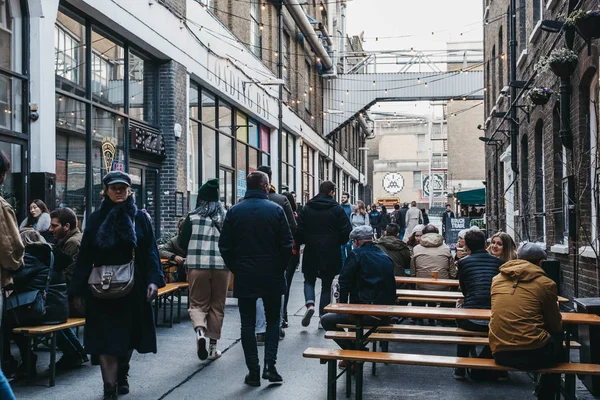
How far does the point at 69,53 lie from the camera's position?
1167cm

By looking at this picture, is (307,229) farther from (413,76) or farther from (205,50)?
(413,76)

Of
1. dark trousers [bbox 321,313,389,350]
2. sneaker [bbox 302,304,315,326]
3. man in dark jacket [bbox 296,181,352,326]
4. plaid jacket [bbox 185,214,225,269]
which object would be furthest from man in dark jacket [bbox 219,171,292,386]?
man in dark jacket [bbox 296,181,352,326]

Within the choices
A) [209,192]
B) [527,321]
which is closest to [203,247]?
[209,192]

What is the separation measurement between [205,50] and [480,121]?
116 feet

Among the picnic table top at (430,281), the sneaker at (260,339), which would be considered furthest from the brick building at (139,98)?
the picnic table top at (430,281)

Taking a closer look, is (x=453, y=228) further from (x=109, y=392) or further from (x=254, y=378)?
(x=109, y=392)

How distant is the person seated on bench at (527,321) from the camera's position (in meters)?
5.68

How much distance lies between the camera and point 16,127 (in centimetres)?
1004

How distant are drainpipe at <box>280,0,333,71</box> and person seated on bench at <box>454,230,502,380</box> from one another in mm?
20142

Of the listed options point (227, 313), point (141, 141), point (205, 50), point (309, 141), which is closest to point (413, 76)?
point (309, 141)

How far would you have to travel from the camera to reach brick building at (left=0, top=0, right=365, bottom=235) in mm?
10195

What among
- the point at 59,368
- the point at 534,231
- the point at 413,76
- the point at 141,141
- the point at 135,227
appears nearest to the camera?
the point at 135,227

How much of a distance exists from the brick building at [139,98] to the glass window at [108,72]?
0.02m

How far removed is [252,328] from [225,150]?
13930 mm
